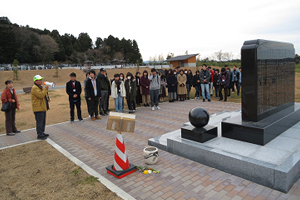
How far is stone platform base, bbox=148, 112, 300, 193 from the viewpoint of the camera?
3473 mm

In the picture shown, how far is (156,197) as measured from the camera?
11.1ft

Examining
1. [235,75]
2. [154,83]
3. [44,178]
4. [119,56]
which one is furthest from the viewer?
[119,56]

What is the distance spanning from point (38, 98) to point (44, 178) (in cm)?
323

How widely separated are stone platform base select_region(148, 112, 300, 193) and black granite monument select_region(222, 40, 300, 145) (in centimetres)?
21

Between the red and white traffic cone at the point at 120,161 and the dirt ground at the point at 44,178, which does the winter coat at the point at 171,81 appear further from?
the red and white traffic cone at the point at 120,161

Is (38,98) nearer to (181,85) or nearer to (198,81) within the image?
(181,85)

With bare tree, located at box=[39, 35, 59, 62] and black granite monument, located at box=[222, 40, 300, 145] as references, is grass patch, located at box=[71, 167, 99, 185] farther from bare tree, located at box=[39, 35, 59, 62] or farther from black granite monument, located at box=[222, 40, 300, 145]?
bare tree, located at box=[39, 35, 59, 62]

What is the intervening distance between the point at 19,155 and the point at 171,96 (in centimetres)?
929

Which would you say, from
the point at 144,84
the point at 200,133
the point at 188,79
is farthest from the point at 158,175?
the point at 188,79

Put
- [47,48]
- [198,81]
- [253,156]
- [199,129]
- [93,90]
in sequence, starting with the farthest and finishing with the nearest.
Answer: [47,48] → [198,81] → [93,90] → [199,129] → [253,156]

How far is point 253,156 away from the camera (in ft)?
13.1

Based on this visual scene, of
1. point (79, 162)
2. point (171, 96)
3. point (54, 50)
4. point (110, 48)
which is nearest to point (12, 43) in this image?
point (54, 50)

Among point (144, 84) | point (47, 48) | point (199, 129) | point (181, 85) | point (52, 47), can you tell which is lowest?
point (199, 129)

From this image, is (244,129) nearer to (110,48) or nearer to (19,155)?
(19,155)
